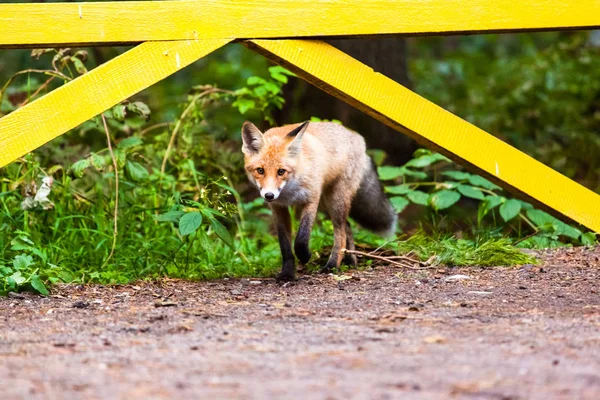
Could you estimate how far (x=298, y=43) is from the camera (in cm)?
498

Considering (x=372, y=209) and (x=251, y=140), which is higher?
(x=251, y=140)

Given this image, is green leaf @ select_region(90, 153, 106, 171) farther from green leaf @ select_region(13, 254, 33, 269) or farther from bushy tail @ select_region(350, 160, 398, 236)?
bushy tail @ select_region(350, 160, 398, 236)

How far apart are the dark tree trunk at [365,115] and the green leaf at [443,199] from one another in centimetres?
180

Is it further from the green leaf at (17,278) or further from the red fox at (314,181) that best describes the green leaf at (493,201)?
the green leaf at (17,278)

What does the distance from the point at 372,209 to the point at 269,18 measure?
1.71 meters

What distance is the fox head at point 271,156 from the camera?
537cm

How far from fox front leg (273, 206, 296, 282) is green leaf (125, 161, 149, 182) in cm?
102

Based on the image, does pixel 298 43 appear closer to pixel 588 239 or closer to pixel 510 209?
pixel 510 209

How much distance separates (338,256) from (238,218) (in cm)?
162

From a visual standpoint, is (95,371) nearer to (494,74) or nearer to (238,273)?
(238,273)

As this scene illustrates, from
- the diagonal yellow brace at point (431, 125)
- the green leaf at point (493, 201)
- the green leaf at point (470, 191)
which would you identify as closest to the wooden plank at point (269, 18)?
the diagonal yellow brace at point (431, 125)

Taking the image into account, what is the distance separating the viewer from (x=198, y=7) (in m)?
4.84

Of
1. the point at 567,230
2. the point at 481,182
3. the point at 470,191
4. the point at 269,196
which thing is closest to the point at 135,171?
the point at 269,196

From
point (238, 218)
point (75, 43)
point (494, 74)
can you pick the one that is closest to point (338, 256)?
point (238, 218)
